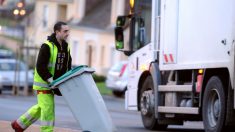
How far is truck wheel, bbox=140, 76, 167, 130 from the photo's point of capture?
54.2ft

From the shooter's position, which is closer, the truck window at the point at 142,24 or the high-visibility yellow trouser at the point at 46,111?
the high-visibility yellow trouser at the point at 46,111

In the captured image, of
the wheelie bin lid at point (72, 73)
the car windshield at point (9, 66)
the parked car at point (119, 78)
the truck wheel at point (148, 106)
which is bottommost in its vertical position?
the parked car at point (119, 78)

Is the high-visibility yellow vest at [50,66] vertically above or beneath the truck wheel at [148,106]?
above

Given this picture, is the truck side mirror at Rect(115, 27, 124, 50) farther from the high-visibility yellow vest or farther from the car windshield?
the car windshield

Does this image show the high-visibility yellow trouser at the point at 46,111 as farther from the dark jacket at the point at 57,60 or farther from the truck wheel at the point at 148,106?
the truck wheel at the point at 148,106

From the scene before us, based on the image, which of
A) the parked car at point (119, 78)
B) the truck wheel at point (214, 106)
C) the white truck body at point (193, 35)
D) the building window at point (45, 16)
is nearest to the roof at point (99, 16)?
the building window at point (45, 16)

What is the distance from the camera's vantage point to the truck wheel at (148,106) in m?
16.5

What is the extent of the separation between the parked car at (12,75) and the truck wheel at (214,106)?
1974 centimetres

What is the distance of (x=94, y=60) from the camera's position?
189 feet

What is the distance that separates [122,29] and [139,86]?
4.07 ft

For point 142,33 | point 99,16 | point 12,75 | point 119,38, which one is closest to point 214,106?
point 142,33

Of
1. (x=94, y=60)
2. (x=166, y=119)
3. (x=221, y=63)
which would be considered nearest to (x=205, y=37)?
(x=221, y=63)

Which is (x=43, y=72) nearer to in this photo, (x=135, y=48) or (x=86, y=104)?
(x=86, y=104)

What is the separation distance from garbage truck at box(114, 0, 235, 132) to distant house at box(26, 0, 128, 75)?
3499 centimetres
